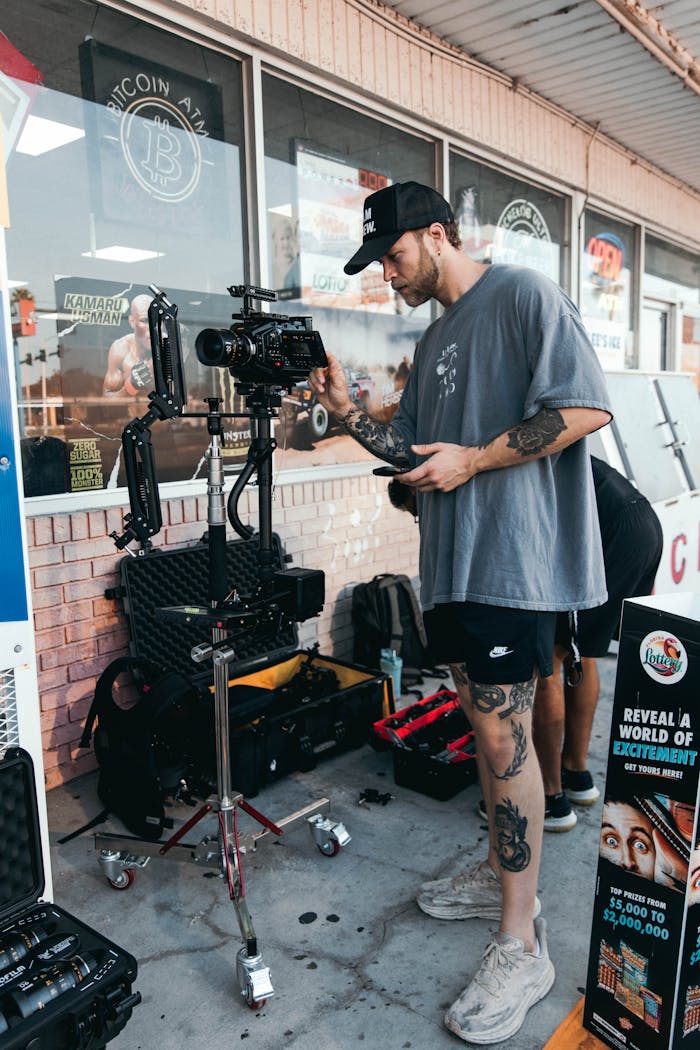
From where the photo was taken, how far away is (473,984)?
187 centimetres

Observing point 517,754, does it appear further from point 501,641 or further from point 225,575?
point 225,575

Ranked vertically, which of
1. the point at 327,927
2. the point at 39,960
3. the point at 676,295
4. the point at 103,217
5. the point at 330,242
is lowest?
the point at 327,927

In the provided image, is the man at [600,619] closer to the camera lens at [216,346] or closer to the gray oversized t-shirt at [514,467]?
the gray oversized t-shirt at [514,467]

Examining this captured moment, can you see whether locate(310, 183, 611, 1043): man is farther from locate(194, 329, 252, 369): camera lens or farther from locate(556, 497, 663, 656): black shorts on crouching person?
locate(556, 497, 663, 656): black shorts on crouching person

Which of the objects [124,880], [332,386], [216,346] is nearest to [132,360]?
[332,386]

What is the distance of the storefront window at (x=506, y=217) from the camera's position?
5.27 m

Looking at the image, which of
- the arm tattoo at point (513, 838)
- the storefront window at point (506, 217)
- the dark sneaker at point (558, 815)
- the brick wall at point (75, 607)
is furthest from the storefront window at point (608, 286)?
the arm tattoo at point (513, 838)

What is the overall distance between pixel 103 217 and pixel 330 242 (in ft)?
4.74

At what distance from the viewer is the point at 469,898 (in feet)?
7.39

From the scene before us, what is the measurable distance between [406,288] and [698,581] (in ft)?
12.0

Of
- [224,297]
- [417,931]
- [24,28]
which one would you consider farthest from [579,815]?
[24,28]

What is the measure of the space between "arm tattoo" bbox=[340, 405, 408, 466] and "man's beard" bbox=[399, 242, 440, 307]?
13.6 inches

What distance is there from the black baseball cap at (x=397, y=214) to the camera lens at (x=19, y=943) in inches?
68.3

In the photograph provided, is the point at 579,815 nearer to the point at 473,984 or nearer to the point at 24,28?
the point at 473,984
